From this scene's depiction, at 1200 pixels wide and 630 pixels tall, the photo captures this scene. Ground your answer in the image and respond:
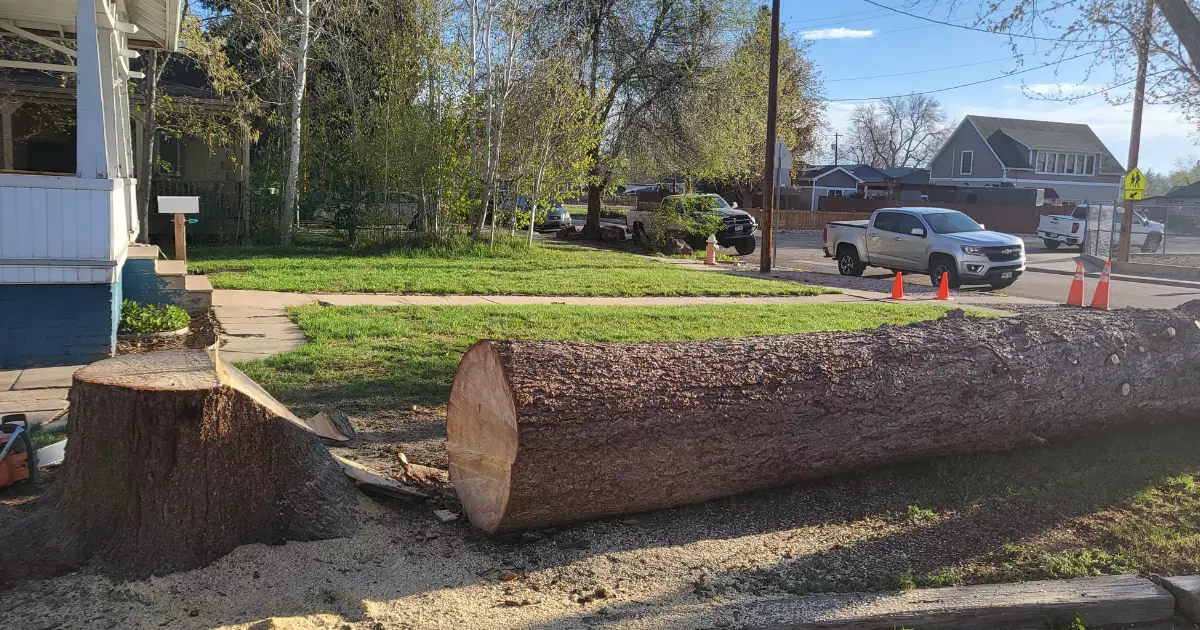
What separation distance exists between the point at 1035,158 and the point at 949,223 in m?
44.7

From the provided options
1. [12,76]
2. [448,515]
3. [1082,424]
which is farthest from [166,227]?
[1082,424]

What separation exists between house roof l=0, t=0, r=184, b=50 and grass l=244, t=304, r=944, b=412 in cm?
337

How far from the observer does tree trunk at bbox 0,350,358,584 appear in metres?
3.39

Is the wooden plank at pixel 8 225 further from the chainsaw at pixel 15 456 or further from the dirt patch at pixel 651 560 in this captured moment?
the dirt patch at pixel 651 560

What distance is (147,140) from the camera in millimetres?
14719

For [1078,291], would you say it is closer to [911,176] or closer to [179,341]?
[179,341]

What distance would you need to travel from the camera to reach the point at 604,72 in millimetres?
23297

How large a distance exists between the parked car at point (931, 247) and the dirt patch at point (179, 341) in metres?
11.7

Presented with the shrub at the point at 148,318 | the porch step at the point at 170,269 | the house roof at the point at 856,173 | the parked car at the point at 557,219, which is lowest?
the shrub at the point at 148,318

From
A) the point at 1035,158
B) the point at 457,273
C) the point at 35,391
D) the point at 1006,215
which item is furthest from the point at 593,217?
the point at 1035,158

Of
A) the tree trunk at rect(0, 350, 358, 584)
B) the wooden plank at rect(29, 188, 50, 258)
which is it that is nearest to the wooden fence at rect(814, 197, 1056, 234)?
the wooden plank at rect(29, 188, 50, 258)

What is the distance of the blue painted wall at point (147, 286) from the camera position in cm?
904

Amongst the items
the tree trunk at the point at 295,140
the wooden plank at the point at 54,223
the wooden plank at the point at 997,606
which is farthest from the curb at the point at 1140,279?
the wooden plank at the point at 54,223

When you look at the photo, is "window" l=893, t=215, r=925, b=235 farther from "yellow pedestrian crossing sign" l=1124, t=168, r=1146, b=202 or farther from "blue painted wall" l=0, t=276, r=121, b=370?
"blue painted wall" l=0, t=276, r=121, b=370
